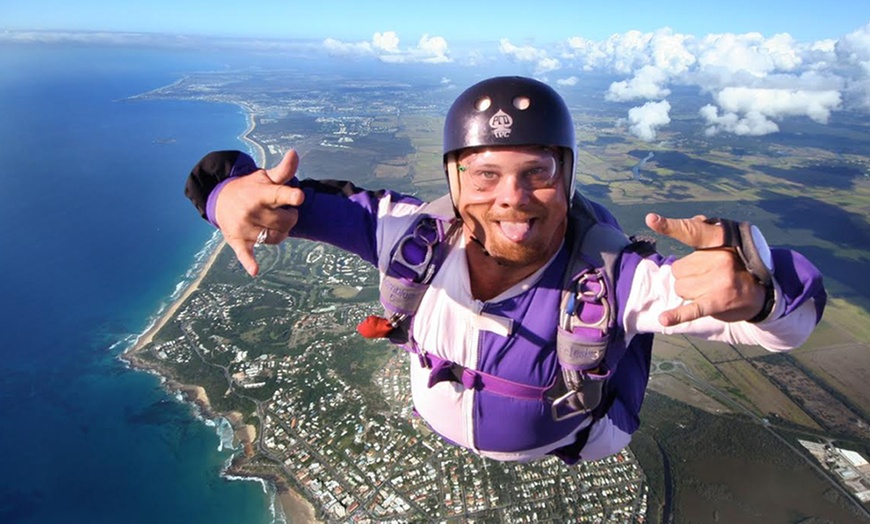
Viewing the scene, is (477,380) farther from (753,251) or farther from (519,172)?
(753,251)

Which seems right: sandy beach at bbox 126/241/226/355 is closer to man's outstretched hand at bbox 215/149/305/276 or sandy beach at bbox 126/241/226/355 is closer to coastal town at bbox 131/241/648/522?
coastal town at bbox 131/241/648/522

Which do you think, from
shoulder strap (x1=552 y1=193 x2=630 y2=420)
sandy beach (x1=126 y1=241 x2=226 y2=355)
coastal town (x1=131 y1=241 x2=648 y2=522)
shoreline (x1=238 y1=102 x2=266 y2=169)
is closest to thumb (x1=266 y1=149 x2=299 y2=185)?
shoulder strap (x1=552 y1=193 x2=630 y2=420)

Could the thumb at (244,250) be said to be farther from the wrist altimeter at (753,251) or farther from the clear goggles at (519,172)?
the wrist altimeter at (753,251)

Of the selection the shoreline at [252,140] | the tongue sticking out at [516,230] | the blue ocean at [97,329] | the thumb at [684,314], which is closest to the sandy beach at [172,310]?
the blue ocean at [97,329]

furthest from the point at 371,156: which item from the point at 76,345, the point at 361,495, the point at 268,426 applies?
the point at 361,495

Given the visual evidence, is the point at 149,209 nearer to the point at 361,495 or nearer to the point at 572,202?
the point at 361,495

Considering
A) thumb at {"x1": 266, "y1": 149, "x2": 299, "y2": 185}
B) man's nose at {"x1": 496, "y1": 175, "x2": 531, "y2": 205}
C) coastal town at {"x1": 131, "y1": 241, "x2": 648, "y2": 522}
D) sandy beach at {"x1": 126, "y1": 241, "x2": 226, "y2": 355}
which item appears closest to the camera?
thumb at {"x1": 266, "y1": 149, "x2": 299, "y2": 185}

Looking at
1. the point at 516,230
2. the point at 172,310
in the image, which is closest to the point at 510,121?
the point at 516,230
